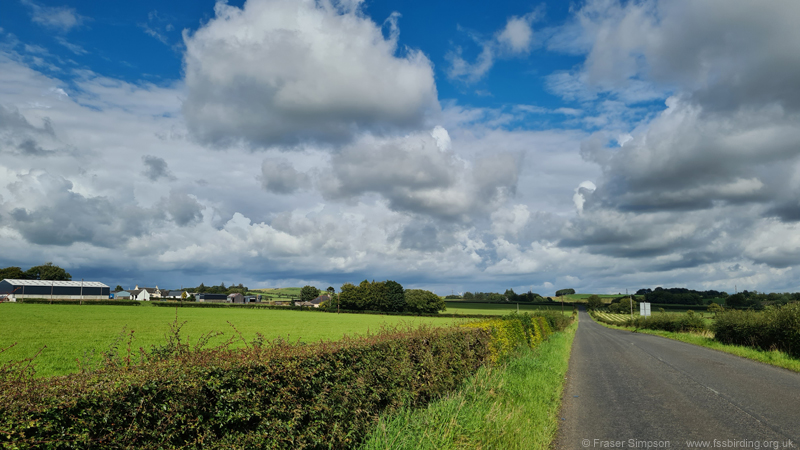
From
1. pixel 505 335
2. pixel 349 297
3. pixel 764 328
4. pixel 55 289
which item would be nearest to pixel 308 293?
pixel 349 297

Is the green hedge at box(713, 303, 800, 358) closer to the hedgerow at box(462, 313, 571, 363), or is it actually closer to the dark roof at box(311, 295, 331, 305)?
the hedgerow at box(462, 313, 571, 363)

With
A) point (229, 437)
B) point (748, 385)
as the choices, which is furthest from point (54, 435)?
point (748, 385)

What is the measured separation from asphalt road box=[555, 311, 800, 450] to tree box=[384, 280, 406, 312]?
105884 mm

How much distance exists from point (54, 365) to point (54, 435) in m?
18.0

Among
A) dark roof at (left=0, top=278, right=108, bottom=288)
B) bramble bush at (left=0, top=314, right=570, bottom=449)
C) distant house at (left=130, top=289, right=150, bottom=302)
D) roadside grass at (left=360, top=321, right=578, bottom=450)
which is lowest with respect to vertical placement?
distant house at (left=130, top=289, right=150, bottom=302)

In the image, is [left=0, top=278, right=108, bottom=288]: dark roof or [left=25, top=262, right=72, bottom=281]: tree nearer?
[left=0, top=278, right=108, bottom=288]: dark roof

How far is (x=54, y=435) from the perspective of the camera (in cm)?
331

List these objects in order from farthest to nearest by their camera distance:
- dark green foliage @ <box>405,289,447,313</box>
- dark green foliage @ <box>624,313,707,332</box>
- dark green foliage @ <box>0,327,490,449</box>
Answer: dark green foliage @ <box>405,289,447,313</box>, dark green foliage @ <box>624,313,707,332</box>, dark green foliage @ <box>0,327,490,449</box>

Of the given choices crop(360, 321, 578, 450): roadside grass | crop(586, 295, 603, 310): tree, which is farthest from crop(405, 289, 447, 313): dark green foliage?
crop(360, 321, 578, 450): roadside grass

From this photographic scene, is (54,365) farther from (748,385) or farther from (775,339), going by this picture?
(775,339)

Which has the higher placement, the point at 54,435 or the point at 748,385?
the point at 54,435

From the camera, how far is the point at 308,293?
184m

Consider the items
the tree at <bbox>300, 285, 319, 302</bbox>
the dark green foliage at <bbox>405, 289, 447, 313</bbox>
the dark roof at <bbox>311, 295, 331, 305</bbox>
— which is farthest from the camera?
the tree at <bbox>300, 285, 319, 302</bbox>

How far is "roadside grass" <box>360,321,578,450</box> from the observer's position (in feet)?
20.8
